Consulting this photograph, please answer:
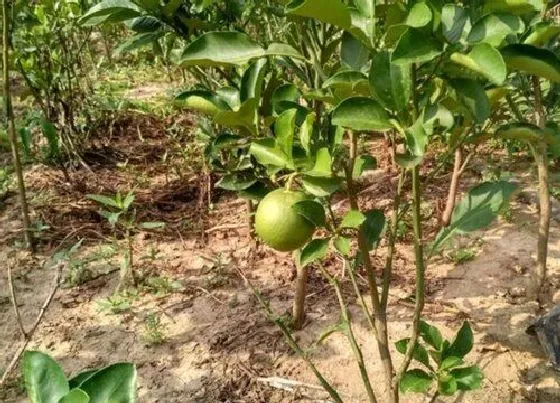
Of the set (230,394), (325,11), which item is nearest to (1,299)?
(230,394)

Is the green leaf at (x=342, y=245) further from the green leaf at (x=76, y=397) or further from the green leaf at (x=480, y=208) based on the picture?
the green leaf at (x=76, y=397)

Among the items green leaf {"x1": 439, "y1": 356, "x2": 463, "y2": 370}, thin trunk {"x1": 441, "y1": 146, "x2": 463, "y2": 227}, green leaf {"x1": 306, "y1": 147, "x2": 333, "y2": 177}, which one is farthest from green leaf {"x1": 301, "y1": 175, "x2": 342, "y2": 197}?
thin trunk {"x1": 441, "y1": 146, "x2": 463, "y2": 227}

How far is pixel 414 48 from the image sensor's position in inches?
37.4

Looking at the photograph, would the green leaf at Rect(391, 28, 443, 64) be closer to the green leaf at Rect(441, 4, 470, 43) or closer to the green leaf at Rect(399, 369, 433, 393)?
the green leaf at Rect(441, 4, 470, 43)

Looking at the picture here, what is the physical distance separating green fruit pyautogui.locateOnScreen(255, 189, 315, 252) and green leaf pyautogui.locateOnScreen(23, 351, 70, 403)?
461mm

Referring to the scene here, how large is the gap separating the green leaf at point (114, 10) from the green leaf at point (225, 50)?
0.30m

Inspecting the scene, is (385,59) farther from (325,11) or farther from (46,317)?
(46,317)

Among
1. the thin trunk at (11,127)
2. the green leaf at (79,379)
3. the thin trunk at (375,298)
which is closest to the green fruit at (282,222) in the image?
the thin trunk at (375,298)

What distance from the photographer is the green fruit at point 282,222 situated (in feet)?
3.83

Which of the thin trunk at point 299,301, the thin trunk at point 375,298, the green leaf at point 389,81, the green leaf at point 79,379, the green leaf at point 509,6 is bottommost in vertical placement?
the thin trunk at point 299,301

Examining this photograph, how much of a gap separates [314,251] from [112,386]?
0.49 metres

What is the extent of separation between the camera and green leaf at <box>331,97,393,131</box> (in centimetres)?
106

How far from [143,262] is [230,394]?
37.9 inches

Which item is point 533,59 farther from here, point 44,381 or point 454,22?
point 44,381
